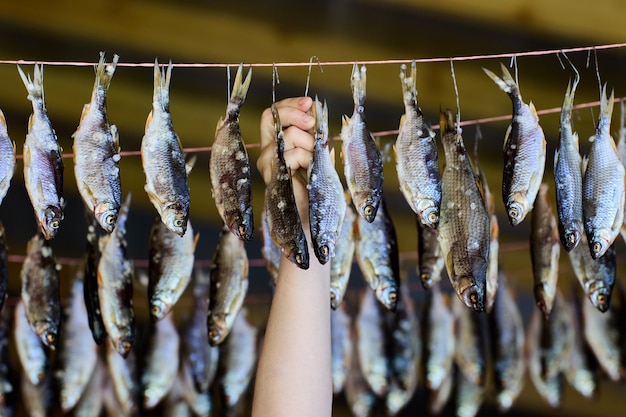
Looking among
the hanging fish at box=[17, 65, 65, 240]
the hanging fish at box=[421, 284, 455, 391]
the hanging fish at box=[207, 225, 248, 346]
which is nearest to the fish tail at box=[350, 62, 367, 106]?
the hanging fish at box=[207, 225, 248, 346]

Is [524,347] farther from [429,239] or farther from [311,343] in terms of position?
[311,343]

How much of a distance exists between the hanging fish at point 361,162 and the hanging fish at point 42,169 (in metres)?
0.75

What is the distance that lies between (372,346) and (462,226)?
1.52 m

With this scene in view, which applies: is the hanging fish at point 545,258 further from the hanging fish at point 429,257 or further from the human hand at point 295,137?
the human hand at point 295,137

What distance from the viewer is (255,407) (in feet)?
7.58

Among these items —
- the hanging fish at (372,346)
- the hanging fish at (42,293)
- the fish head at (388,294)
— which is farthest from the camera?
the hanging fish at (372,346)

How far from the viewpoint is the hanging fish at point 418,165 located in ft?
7.14

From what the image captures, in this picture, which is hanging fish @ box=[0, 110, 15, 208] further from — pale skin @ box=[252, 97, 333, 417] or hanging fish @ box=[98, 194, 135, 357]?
pale skin @ box=[252, 97, 333, 417]

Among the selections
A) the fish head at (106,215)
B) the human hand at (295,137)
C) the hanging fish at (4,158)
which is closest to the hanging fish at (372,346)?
the human hand at (295,137)

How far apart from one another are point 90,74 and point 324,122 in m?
1.68

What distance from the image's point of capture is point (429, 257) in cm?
265

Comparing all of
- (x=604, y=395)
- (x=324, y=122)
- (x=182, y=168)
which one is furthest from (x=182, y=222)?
(x=604, y=395)

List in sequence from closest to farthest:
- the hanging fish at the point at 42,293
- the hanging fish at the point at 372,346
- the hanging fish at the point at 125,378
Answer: the hanging fish at the point at 42,293 → the hanging fish at the point at 125,378 → the hanging fish at the point at 372,346

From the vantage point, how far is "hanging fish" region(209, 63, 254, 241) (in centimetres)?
217
